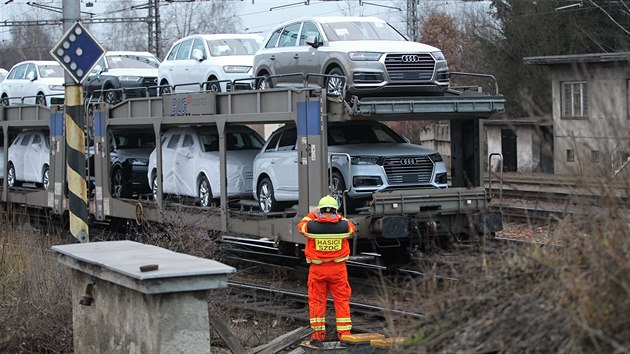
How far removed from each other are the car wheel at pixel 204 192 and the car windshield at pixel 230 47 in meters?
A: 3.09

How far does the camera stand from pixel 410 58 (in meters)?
14.4

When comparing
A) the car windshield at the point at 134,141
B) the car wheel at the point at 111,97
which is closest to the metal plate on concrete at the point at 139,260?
the car wheel at the point at 111,97

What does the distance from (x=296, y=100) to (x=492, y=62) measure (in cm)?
3186

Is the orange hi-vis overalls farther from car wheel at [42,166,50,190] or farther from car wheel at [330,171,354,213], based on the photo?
car wheel at [42,166,50,190]

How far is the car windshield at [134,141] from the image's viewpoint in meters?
21.2

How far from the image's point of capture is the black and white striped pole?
12602 millimetres

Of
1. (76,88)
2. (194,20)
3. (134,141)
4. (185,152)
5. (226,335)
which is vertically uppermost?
(194,20)

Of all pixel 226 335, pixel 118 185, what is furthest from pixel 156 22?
pixel 226 335

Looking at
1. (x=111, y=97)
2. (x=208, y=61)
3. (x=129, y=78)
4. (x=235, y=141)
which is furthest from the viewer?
(x=129, y=78)

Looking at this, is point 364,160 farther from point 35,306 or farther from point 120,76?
point 120,76

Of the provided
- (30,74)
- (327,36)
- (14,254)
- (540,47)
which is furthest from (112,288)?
(540,47)

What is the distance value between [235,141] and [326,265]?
23.0 feet

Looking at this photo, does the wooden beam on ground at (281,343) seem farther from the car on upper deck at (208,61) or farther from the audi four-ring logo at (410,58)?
the car on upper deck at (208,61)

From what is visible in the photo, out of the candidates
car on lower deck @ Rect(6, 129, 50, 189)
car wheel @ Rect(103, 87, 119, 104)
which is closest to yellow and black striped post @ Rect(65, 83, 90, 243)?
car wheel @ Rect(103, 87, 119, 104)
